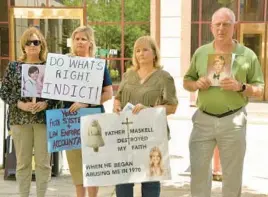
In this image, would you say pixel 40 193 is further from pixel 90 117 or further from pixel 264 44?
pixel 264 44

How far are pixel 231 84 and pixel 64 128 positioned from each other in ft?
5.27

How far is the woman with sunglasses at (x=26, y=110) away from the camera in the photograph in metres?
4.21

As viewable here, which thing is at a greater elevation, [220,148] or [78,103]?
[78,103]

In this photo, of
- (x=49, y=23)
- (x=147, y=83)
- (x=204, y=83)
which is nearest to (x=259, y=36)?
(x=49, y=23)

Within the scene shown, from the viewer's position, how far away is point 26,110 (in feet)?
13.6

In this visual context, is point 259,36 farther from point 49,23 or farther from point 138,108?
point 138,108

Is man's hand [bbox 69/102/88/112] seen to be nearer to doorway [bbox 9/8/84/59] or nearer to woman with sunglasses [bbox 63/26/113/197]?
woman with sunglasses [bbox 63/26/113/197]

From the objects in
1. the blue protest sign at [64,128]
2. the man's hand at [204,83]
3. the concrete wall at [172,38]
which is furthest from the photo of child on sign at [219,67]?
the concrete wall at [172,38]

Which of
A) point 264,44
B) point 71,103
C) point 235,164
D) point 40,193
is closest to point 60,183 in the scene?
point 40,193

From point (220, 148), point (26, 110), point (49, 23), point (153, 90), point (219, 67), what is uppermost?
point (49, 23)

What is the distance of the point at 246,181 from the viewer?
5863mm

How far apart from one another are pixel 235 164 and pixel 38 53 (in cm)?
207

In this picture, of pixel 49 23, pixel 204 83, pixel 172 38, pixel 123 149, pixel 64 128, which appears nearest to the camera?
pixel 204 83

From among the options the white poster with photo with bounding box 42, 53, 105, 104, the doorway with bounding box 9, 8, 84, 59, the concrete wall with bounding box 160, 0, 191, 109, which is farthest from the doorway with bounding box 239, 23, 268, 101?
the white poster with photo with bounding box 42, 53, 105, 104
